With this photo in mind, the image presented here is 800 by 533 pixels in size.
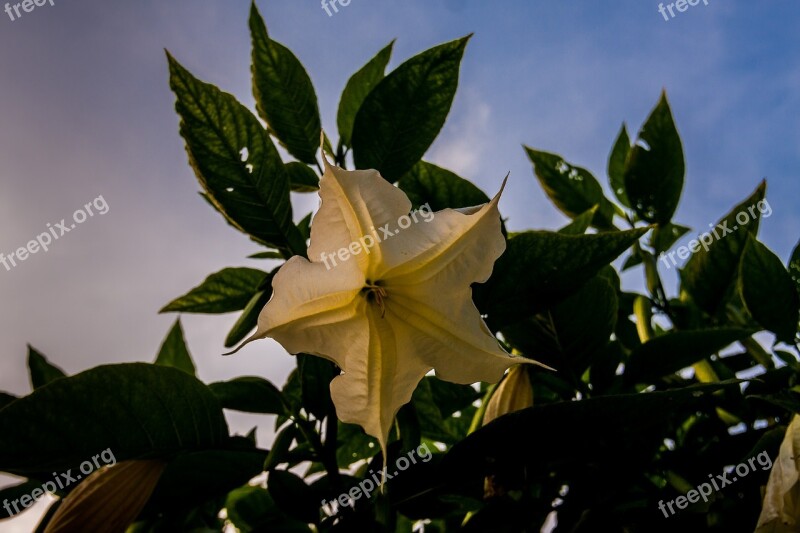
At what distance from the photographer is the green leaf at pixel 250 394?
1.24 metres

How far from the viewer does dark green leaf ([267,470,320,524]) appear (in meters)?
1.12

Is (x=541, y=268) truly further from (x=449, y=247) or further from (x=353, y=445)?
(x=353, y=445)

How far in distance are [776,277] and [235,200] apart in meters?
1.07

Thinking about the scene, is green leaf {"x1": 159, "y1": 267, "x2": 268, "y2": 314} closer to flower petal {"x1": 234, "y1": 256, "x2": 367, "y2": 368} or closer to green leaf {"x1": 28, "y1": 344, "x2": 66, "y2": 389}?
green leaf {"x1": 28, "y1": 344, "x2": 66, "y2": 389}

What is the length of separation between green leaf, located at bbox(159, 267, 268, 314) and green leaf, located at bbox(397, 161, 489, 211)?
1.32 ft

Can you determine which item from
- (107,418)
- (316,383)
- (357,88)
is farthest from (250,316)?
(357,88)

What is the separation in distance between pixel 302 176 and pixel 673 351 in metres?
0.83

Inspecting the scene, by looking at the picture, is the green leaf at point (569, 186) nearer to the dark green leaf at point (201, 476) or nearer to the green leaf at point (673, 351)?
the green leaf at point (673, 351)

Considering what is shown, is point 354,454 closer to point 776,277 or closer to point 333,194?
point 333,194

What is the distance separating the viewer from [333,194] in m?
0.87

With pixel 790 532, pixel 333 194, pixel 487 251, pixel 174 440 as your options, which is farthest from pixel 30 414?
pixel 790 532

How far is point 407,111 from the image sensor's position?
113cm

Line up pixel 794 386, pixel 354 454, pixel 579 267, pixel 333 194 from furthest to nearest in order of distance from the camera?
pixel 354 454, pixel 794 386, pixel 579 267, pixel 333 194

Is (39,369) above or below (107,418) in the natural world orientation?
above
